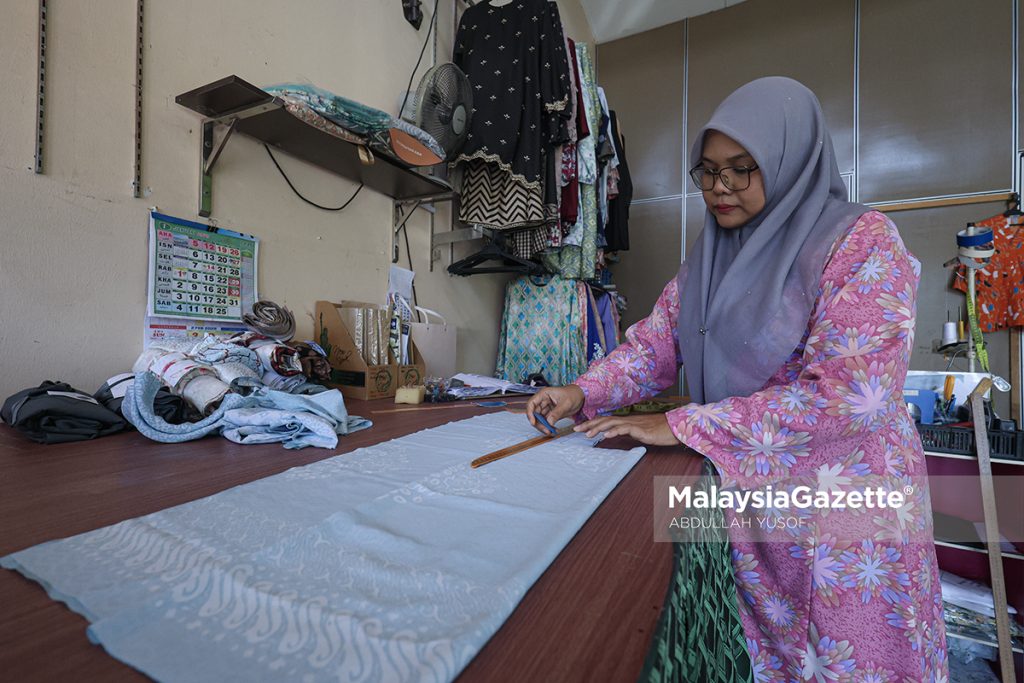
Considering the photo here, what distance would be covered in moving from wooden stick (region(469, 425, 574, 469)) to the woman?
0.05m

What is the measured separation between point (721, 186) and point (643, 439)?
1.74 ft

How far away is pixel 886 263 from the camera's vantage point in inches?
26.8

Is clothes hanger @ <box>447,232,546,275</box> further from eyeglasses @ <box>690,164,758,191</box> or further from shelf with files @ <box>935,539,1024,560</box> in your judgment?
shelf with files @ <box>935,539,1024,560</box>

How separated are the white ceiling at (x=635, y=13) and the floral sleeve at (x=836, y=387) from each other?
332cm

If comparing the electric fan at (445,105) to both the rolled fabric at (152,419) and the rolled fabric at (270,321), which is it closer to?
the rolled fabric at (270,321)

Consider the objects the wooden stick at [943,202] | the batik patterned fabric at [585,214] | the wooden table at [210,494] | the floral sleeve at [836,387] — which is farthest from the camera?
the wooden stick at [943,202]

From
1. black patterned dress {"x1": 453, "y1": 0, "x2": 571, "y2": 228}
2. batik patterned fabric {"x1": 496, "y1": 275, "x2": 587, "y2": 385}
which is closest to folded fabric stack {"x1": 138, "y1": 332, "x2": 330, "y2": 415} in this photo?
black patterned dress {"x1": 453, "y1": 0, "x2": 571, "y2": 228}

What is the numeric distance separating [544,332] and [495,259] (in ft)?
1.64

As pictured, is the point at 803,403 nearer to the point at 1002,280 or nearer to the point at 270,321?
the point at 270,321

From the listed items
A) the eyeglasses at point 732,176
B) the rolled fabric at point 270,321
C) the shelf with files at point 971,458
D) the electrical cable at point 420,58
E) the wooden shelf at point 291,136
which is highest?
the electrical cable at point 420,58

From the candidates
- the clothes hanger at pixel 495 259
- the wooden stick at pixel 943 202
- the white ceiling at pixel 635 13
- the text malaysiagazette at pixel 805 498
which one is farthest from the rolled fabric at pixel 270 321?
the white ceiling at pixel 635 13

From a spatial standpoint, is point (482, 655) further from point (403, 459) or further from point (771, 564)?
point (771, 564)

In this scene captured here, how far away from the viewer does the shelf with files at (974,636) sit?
4.40ft

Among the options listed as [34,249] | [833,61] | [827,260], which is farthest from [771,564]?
[833,61]
